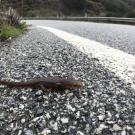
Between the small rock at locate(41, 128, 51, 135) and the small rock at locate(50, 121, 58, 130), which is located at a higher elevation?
the small rock at locate(50, 121, 58, 130)

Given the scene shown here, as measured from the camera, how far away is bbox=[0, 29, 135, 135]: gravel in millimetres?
3152

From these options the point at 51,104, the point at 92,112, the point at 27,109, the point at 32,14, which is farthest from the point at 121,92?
the point at 32,14

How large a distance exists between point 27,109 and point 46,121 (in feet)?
1.39

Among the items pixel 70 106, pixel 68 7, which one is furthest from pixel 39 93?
pixel 68 7

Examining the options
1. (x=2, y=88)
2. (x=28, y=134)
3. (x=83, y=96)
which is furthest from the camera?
(x=2, y=88)

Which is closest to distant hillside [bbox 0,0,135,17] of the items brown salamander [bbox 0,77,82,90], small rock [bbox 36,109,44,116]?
brown salamander [bbox 0,77,82,90]

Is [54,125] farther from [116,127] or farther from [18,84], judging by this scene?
[18,84]

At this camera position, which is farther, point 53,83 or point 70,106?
point 53,83

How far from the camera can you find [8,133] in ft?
10.3

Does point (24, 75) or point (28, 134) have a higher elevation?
point (24, 75)

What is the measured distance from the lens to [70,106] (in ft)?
11.8

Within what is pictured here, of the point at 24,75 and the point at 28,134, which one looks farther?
the point at 24,75

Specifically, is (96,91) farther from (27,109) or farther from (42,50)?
(42,50)

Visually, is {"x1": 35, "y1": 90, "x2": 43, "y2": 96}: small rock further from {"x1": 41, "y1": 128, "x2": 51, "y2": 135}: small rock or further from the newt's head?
{"x1": 41, "y1": 128, "x2": 51, "y2": 135}: small rock
